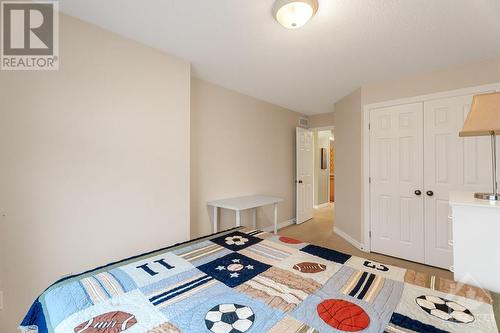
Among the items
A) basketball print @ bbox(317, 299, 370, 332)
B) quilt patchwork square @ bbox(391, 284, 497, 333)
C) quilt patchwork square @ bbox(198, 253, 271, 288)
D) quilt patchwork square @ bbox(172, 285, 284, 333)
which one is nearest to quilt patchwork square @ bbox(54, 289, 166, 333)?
quilt patchwork square @ bbox(172, 285, 284, 333)

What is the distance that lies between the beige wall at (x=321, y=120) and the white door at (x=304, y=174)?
0.80ft

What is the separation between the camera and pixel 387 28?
186cm

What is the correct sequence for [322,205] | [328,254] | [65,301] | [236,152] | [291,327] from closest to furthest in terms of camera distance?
[291,327] < [65,301] < [328,254] < [236,152] < [322,205]

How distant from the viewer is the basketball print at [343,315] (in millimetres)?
825

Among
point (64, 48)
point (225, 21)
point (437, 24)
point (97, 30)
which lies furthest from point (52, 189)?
point (437, 24)

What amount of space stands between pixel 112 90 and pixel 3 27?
698 mm

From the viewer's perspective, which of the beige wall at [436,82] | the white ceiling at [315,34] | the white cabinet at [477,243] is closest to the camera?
the white cabinet at [477,243]

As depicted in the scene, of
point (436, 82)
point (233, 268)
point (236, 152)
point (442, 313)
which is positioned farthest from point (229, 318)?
point (436, 82)

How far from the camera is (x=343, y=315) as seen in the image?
0.88 metres

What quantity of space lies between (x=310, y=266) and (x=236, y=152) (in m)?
2.43

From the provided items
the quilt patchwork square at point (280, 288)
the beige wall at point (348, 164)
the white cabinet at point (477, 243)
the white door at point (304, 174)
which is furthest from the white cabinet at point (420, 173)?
the quilt patchwork square at point (280, 288)

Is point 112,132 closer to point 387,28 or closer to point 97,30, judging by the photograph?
point 97,30

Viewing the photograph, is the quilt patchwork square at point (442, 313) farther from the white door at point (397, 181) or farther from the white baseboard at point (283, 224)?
the white baseboard at point (283, 224)

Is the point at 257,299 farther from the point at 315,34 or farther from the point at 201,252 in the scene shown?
the point at 315,34
